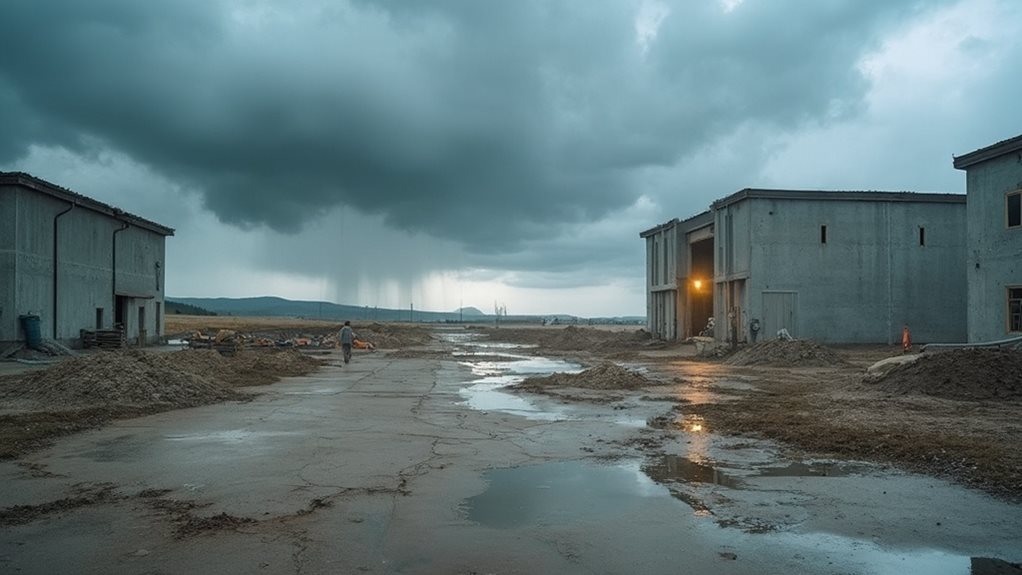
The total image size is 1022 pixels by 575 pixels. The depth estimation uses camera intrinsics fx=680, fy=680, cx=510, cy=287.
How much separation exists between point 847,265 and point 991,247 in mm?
10942

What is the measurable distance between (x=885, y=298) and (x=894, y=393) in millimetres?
22832

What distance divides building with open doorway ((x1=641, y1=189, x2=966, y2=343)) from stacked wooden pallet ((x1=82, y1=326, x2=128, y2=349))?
32.3 meters

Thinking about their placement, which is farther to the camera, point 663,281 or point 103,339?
point 663,281

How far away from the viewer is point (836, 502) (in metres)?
7.59

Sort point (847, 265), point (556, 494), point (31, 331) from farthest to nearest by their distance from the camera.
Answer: point (847, 265) < point (31, 331) < point (556, 494)

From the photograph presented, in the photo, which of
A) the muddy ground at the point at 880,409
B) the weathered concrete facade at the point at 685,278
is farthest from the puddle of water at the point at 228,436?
the weathered concrete facade at the point at 685,278

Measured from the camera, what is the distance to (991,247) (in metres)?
25.5

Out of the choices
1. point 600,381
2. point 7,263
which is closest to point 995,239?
point 600,381

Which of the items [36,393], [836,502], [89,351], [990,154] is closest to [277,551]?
[836,502]

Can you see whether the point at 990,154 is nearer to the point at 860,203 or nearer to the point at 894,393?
the point at 860,203

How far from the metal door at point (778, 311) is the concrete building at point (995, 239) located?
9.78 meters

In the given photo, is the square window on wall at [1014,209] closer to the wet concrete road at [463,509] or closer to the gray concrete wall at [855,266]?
the gray concrete wall at [855,266]

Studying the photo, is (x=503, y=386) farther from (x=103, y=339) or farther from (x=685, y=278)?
(x=685, y=278)

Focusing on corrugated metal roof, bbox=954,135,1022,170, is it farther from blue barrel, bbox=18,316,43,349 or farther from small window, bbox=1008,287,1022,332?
blue barrel, bbox=18,316,43,349
